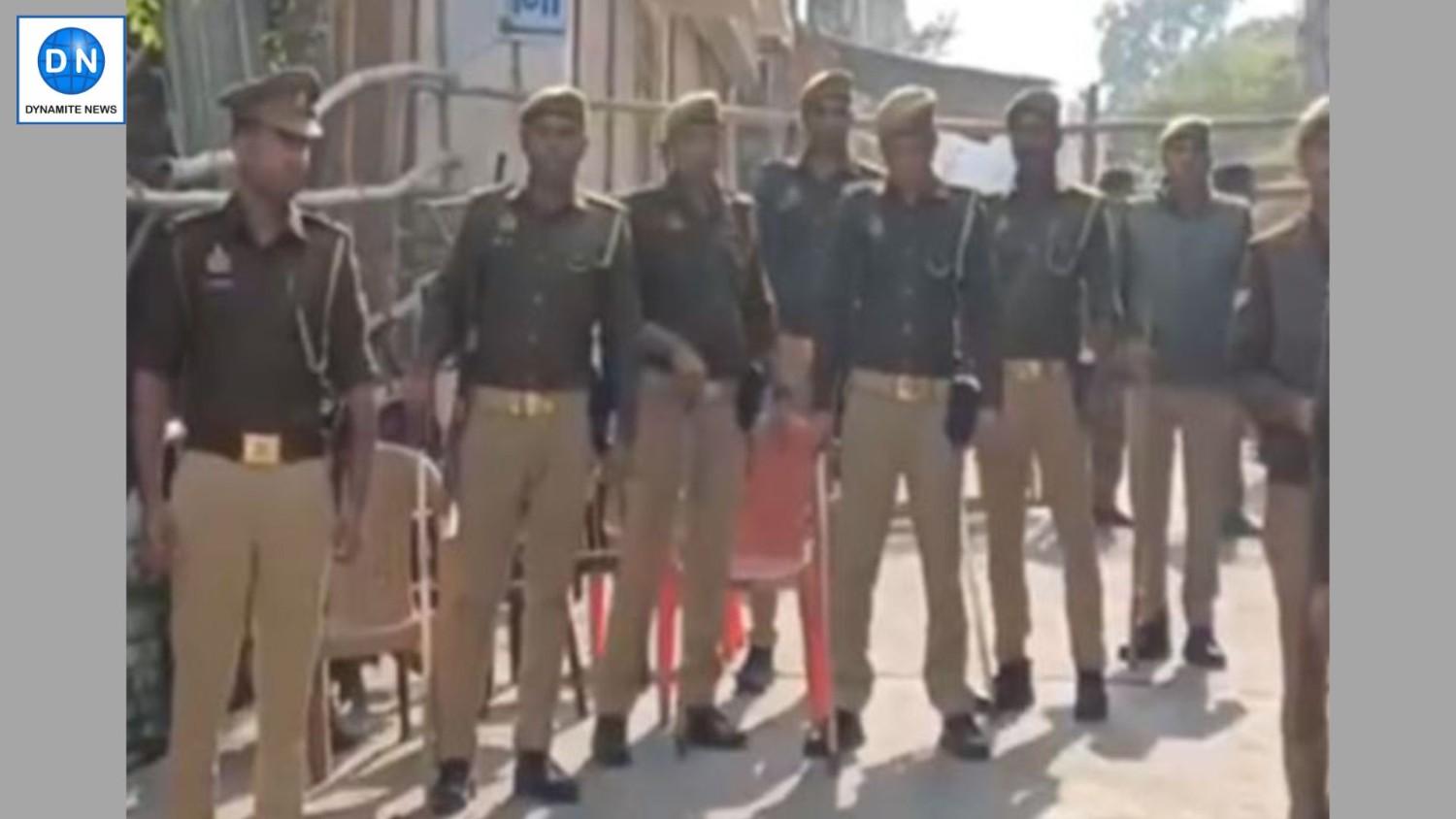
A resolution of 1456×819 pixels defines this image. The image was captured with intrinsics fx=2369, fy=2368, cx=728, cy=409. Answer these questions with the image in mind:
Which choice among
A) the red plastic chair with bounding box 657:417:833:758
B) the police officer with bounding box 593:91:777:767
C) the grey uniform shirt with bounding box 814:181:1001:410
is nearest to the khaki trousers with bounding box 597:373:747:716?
the police officer with bounding box 593:91:777:767

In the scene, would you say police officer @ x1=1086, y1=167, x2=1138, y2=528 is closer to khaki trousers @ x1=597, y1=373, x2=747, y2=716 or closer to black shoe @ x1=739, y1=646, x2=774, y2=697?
black shoe @ x1=739, y1=646, x2=774, y2=697

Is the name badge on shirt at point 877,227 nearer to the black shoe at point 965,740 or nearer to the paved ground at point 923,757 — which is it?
the paved ground at point 923,757

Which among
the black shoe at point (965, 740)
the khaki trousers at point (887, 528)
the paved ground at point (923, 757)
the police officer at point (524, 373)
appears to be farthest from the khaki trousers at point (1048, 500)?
the police officer at point (524, 373)

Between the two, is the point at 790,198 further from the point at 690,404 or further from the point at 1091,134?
the point at 1091,134

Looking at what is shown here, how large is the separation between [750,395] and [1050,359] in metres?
1.02

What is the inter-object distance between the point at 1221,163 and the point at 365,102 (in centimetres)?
307

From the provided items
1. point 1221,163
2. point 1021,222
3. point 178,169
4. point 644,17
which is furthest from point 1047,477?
point 644,17

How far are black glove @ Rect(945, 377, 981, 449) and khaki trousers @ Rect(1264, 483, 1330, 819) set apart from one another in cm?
135

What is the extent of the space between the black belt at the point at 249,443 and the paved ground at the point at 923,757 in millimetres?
976

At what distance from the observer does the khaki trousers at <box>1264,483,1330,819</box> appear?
15.6ft

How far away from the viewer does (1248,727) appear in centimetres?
682

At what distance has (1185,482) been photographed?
7.85 meters

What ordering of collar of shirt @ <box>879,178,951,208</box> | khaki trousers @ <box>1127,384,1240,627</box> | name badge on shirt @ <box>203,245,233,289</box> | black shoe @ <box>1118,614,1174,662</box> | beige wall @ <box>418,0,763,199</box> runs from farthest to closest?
1. beige wall @ <box>418,0,763,199</box>
2. black shoe @ <box>1118,614,1174,662</box>
3. khaki trousers @ <box>1127,384,1240,627</box>
4. collar of shirt @ <box>879,178,951,208</box>
5. name badge on shirt @ <box>203,245,233,289</box>
